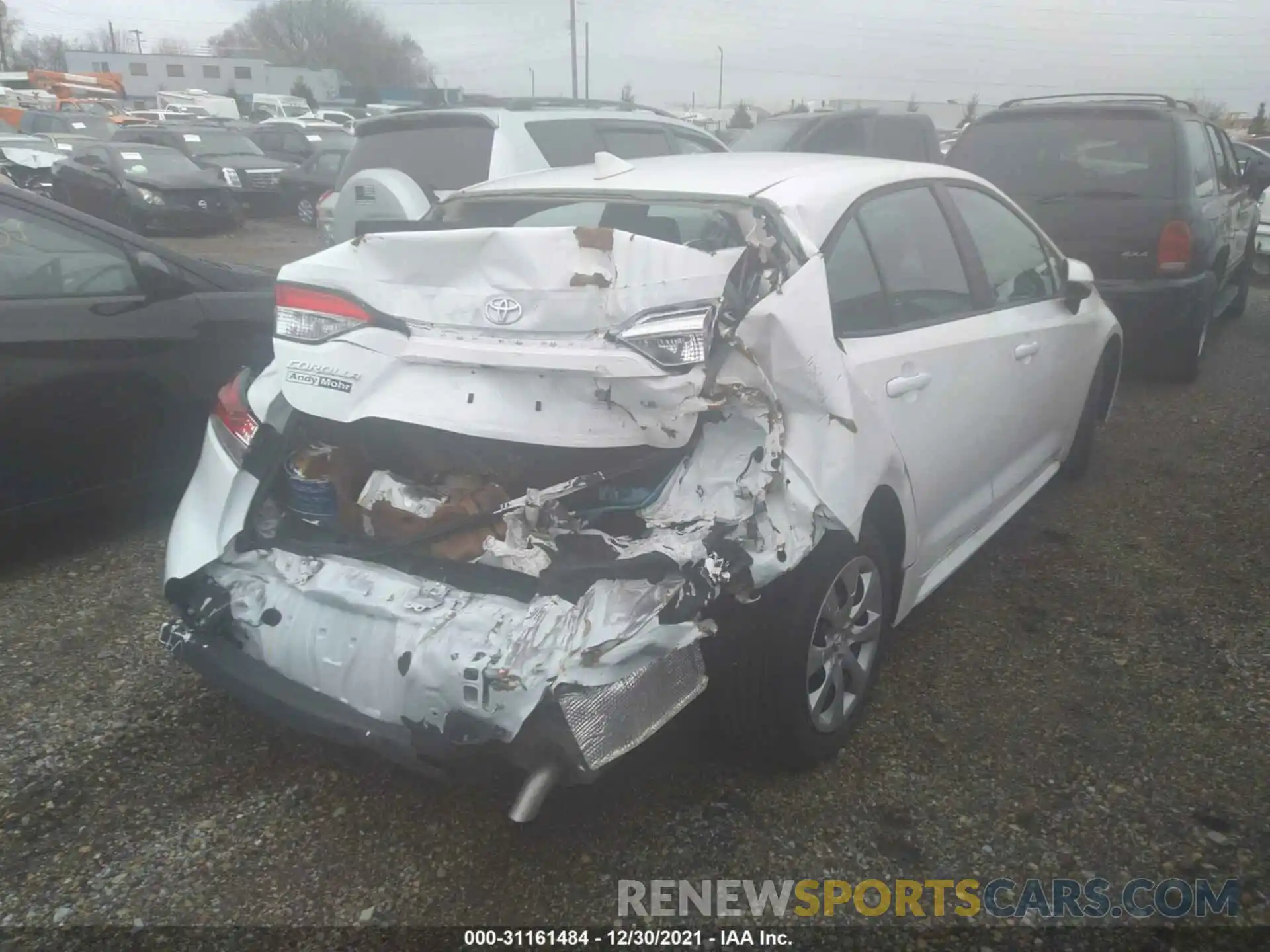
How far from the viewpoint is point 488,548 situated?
2328 millimetres

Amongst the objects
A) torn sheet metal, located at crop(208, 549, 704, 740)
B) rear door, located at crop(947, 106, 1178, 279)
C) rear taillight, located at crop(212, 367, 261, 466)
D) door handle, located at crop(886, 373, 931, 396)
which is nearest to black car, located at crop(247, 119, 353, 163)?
rear door, located at crop(947, 106, 1178, 279)

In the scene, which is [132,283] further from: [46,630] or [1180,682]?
A: [1180,682]

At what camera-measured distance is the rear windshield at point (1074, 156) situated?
20.5ft

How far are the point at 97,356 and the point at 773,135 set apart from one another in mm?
7617

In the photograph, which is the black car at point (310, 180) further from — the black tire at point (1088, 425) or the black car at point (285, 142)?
the black tire at point (1088, 425)

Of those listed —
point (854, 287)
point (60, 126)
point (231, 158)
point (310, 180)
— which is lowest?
point (310, 180)

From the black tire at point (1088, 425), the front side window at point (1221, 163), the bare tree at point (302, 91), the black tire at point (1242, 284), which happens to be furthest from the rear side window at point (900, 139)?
the bare tree at point (302, 91)

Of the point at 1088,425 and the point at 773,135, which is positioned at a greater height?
the point at 773,135

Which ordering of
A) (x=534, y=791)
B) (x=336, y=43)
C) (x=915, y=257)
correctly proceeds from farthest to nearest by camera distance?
(x=336, y=43)
(x=915, y=257)
(x=534, y=791)

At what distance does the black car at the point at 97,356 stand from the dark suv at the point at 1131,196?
16.4 feet

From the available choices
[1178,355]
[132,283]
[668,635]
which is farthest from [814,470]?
[1178,355]

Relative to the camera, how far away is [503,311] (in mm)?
2402

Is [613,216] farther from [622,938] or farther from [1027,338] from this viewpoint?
[622,938]

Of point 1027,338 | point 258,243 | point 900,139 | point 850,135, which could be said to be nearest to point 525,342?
point 1027,338
